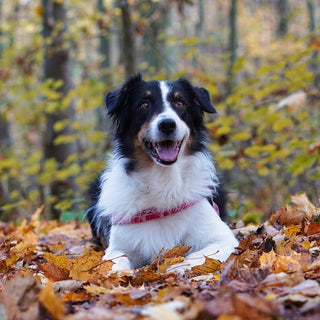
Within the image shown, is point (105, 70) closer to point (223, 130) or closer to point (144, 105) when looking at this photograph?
point (223, 130)

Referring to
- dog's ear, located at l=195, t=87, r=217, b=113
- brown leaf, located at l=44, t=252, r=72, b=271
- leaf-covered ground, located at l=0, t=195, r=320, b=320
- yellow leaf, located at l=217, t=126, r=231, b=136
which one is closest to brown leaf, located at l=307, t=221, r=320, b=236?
leaf-covered ground, located at l=0, t=195, r=320, b=320

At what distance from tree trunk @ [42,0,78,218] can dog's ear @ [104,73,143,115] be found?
6.19 metres

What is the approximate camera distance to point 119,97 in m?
4.85

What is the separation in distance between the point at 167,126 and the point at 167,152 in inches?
12.0

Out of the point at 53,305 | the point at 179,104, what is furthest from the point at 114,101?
the point at 53,305

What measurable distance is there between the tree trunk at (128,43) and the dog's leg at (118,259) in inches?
212

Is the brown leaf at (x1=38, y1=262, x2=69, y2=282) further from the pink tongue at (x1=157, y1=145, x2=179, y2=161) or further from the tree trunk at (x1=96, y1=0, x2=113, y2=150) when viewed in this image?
the tree trunk at (x1=96, y1=0, x2=113, y2=150)

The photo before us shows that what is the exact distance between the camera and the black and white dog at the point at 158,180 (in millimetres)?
4262

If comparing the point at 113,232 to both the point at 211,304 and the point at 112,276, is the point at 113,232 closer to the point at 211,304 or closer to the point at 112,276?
the point at 112,276

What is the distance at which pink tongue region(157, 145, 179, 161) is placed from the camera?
444cm

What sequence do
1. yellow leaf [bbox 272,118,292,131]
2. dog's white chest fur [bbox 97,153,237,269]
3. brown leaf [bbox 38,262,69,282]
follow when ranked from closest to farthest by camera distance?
brown leaf [bbox 38,262,69,282] → dog's white chest fur [bbox 97,153,237,269] → yellow leaf [bbox 272,118,292,131]

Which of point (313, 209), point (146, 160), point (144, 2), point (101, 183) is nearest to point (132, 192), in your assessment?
point (146, 160)

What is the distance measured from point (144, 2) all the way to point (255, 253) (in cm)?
778

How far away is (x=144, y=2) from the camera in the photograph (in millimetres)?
9930
